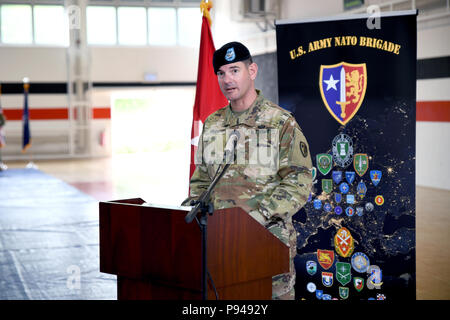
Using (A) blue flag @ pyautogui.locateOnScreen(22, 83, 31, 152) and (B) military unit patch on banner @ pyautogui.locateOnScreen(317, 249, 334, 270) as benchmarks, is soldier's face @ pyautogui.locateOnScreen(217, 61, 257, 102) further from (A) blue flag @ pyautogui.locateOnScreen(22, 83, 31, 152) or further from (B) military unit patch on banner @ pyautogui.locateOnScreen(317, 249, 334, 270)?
(A) blue flag @ pyautogui.locateOnScreen(22, 83, 31, 152)

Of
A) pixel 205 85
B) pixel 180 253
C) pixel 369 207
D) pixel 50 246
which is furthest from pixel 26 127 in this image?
pixel 180 253

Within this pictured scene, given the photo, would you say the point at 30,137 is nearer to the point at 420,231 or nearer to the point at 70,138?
the point at 70,138

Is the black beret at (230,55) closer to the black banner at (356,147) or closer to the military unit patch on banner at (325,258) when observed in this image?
the black banner at (356,147)

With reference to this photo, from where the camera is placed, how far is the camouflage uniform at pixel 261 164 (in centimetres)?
225

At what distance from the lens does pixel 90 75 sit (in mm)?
16531

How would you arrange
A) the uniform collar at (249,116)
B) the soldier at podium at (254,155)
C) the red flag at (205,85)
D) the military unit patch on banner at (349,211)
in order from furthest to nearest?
the red flag at (205,85)
the military unit patch on banner at (349,211)
the uniform collar at (249,116)
the soldier at podium at (254,155)

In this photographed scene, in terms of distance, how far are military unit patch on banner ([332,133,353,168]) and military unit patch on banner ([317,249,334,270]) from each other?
0.54m

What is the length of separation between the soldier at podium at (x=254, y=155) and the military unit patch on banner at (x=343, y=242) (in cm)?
120

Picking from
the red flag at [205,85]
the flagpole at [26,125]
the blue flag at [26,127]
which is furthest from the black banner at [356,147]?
the blue flag at [26,127]

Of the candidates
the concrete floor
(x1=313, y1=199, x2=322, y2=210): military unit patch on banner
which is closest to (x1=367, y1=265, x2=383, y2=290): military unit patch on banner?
(x1=313, y1=199, x2=322, y2=210): military unit patch on banner

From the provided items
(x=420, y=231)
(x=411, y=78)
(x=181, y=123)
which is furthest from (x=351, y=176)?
(x=181, y=123)

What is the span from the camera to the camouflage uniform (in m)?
2.25
